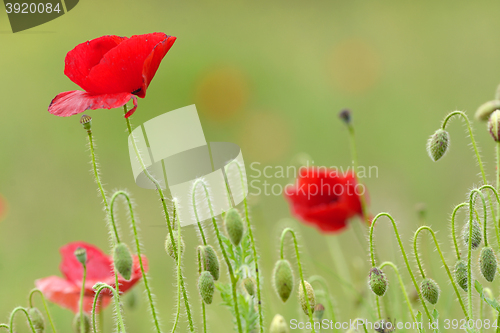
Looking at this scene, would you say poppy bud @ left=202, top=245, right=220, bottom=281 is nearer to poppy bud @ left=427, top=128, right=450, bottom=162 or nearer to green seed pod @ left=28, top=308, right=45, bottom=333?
green seed pod @ left=28, top=308, right=45, bottom=333

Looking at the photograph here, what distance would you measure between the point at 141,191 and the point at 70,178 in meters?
0.41

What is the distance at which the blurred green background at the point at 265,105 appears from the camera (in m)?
2.54

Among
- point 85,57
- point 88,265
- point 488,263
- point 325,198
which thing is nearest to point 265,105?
point 325,198

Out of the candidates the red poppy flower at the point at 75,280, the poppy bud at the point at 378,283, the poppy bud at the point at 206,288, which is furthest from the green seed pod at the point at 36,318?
the poppy bud at the point at 378,283

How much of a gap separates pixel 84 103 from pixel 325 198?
0.69m

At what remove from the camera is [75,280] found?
37.0 inches

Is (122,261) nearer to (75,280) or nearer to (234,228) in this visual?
(234,228)

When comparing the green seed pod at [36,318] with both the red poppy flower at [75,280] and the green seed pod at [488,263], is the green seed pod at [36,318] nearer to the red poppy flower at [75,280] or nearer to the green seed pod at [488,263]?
the red poppy flower at [75,280]

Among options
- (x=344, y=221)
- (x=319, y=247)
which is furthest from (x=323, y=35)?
(x=344, y=221)

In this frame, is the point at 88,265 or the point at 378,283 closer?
the point at 378,283

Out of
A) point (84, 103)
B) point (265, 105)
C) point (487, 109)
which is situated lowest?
point (487, 109)

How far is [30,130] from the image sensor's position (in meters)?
3.13

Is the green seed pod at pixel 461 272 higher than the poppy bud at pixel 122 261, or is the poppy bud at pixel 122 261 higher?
the poppy bud at pixel 122 261

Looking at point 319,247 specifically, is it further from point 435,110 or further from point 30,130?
point 30,130
